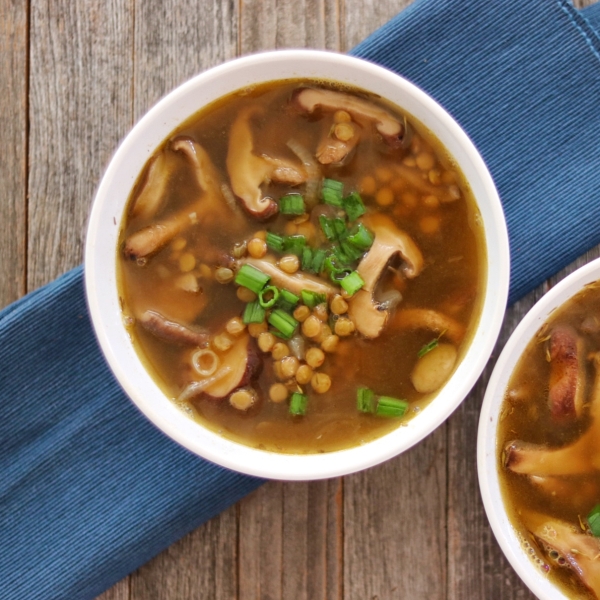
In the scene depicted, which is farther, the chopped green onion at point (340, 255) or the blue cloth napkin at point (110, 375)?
the blue cloth napkin at point (110, 375)

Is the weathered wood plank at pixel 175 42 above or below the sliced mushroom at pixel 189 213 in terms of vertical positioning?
above

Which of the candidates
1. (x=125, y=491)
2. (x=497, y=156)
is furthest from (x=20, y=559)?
(x=497, y=156)

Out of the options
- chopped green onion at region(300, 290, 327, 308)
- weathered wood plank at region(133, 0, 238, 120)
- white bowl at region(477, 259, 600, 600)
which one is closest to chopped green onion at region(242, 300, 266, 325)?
chopped green onion at region(300, 290, 327, 308)

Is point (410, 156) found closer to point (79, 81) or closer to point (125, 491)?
point (79, 81)

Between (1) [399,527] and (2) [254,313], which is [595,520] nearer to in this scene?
(1) [399,527]

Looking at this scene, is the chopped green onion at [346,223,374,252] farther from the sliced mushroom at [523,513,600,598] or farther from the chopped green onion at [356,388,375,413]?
the sliced mushroom at [523,513,600,598]

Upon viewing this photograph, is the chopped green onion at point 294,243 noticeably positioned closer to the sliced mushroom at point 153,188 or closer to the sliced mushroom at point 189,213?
the sliced mushroom at point 189,213

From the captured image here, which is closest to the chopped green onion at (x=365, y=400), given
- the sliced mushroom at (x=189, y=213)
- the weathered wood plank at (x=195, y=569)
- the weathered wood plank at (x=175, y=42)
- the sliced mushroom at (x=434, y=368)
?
the sliced mushroom at (x=434, y=368)
